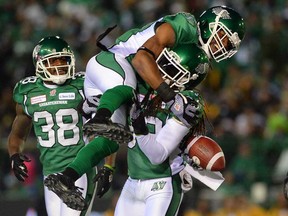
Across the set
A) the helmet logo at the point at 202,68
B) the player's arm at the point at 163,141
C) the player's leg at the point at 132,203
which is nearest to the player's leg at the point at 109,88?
the player's arm at the point at 163,141

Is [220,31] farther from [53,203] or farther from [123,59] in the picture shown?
[53,203]

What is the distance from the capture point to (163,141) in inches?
258

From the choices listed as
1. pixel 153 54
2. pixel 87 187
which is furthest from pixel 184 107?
pixel 87 187

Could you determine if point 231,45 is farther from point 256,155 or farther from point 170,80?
point 256,155

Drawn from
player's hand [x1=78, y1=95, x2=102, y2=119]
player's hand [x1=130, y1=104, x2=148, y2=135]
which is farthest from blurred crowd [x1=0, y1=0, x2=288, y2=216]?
player's hand [x1=130, y1=104, x2=148, y2=135]

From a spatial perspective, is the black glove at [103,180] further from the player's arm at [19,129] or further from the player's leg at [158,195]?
the player's arm at [19,129]

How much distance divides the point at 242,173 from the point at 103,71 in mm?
4642

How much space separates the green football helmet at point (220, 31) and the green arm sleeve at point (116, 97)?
79cm

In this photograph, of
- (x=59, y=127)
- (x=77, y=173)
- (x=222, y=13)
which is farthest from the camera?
(x=59, y=127)

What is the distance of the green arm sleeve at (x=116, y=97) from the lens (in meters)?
6.24

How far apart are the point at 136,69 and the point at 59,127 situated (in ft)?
3.43

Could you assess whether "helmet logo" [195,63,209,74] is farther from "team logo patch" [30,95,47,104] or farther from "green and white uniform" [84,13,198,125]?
"team logo patch" [30,95,47,104]

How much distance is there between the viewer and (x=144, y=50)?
21.5 ft

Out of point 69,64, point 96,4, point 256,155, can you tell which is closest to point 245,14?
point 96,4
